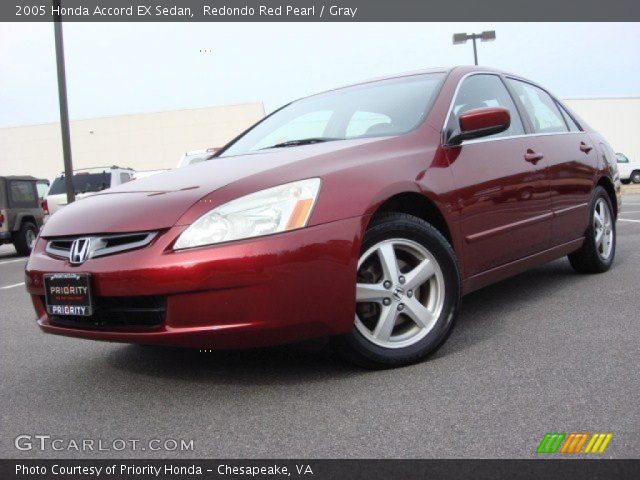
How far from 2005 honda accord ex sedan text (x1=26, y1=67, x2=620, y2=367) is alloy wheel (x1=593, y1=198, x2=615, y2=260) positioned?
3.82 ft

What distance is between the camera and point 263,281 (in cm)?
253

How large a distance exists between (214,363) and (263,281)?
857mm

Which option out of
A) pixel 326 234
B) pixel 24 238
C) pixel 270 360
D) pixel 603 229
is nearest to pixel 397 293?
pixel 326 234

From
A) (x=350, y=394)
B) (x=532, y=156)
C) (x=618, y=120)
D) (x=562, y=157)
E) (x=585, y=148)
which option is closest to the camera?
(x=350, y=394)

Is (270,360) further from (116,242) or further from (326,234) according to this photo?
(116,242)

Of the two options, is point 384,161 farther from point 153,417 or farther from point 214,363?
point 153,417

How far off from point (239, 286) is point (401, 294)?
2.63 ft

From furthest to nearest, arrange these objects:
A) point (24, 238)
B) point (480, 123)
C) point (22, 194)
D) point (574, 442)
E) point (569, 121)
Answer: point (22, 194) < point (24, 238) < point (569, 121) < point (480, 123) < point (574, 442)

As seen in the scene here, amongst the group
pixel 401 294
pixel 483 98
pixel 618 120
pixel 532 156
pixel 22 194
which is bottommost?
pixel 618 120

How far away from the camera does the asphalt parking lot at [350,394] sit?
2191 mm

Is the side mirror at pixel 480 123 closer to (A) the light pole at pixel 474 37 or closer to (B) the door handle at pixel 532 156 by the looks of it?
(B) the door handle at pixel 532 156

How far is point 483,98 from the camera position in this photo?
13.1 ft

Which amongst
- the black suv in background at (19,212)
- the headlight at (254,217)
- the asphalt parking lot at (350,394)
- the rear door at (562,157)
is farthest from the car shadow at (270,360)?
the black suv in background at (19,212)
